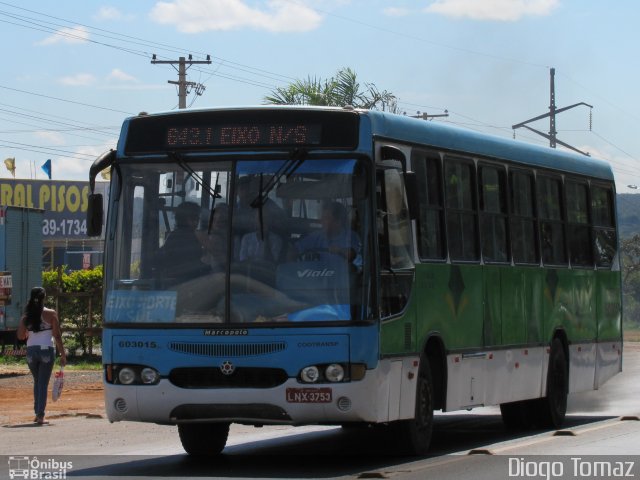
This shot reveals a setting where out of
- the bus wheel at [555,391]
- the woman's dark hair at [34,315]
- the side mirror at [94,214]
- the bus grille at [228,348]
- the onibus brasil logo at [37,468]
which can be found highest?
the side mirror at [94,214]

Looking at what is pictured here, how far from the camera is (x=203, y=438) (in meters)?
14.0

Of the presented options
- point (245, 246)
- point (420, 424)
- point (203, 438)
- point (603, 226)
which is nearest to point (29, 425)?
point (203, 438)

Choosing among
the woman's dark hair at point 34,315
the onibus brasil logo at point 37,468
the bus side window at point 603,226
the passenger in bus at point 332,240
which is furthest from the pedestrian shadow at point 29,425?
the bus side window at point 603,226

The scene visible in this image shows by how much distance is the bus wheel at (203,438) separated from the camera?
13969 mm

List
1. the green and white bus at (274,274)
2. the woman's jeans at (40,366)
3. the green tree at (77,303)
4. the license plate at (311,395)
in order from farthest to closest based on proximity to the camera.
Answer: the green tree at (77,303), the woman's jeans at (40,366), the green and white bus at (274,274), the license plate at (311,395)

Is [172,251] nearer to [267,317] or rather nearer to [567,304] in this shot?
[267,317]

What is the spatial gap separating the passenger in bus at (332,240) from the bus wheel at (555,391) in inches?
227

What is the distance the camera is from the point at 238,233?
12422mm

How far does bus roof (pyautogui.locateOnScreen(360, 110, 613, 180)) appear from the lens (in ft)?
43.4

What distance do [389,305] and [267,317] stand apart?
1161mm

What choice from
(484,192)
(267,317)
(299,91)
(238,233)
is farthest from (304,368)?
(299,91)

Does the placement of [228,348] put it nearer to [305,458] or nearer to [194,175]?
[194,175]

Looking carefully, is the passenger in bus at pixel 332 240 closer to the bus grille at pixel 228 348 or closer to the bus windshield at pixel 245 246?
the bus windshield at pixel 245 246

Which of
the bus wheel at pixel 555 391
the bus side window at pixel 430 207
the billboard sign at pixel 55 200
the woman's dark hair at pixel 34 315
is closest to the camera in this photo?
the bus side window at pixel 430 207
